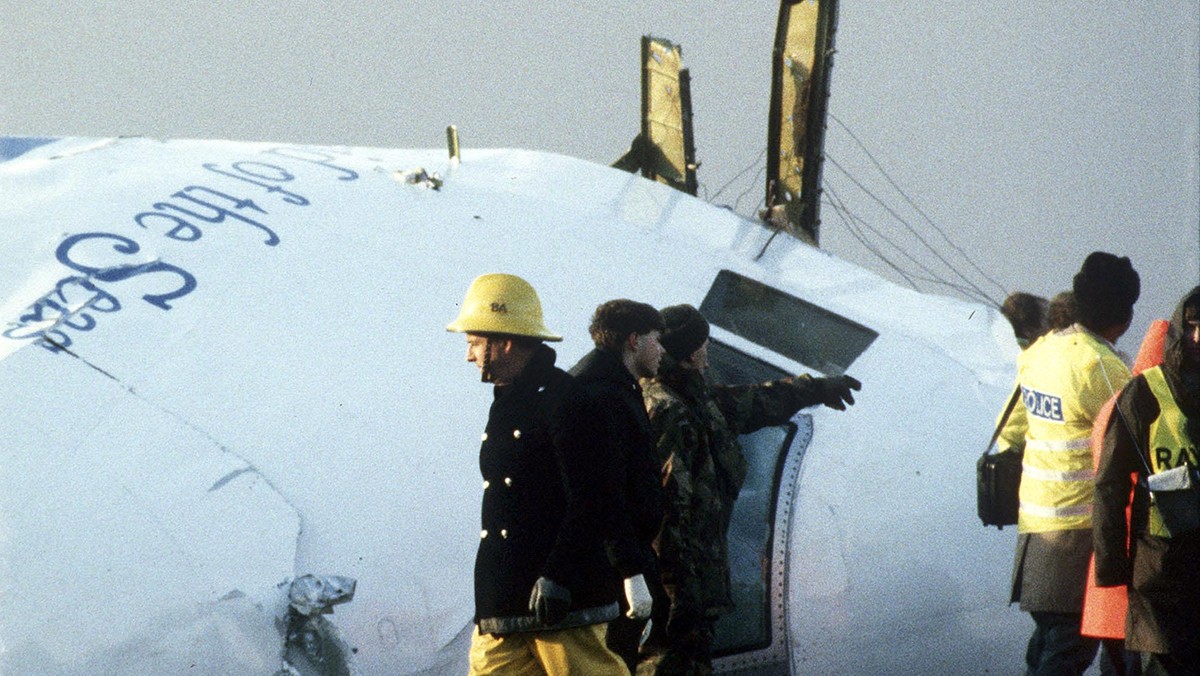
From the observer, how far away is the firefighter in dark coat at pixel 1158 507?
5984 millimetres


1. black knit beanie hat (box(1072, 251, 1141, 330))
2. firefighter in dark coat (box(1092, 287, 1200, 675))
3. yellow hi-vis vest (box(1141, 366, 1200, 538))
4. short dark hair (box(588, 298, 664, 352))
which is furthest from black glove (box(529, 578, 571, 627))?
black knit beanie hat (box(1072, 251, 1141, 330))

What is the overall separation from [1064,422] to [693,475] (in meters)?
1.63

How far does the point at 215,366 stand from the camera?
657 centimetres

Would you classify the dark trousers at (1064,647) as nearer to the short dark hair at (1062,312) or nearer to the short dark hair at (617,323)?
the short dark hair at (1062,312)

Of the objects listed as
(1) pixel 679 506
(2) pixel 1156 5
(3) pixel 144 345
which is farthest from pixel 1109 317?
(2) pixel 1156 5

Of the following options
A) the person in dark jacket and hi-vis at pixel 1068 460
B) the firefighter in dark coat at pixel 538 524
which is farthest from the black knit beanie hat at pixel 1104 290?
the firefighter in dark coat at pixel 538 524

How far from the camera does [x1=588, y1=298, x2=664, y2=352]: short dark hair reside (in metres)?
6.30

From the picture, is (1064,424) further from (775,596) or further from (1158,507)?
(775,596)

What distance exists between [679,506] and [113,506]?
2.20 m

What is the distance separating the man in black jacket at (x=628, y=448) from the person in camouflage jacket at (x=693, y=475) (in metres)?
0.24

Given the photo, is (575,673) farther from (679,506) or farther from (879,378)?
(879,378)

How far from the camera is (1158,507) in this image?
602 centimetres

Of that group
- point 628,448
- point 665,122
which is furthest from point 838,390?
point 665,122

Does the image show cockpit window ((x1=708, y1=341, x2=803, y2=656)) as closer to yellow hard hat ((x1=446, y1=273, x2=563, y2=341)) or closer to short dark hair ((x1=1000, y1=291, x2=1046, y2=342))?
yellow hard hat ((x1=446, y1=273, x2=563, y2=341))
